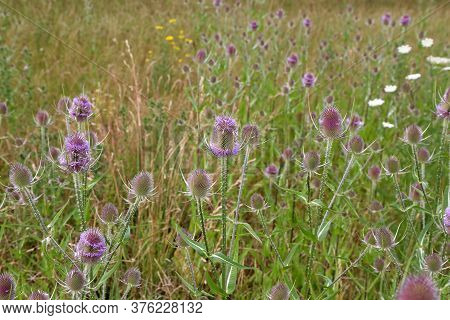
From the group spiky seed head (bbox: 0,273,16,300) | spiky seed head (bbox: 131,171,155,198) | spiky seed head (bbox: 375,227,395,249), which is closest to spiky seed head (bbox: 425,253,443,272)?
spiky seed head (bbox: 375,227,395,249)

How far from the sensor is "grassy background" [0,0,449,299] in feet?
8.06

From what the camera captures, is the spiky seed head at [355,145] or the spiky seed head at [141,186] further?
the spiky seed head at [355,145]

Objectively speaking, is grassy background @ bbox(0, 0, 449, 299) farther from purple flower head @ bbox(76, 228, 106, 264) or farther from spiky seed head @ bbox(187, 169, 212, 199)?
spiky seed head @ bbox(187, 169, 212, 199)

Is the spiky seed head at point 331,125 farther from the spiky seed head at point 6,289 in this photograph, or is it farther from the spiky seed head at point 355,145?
the spiky seed head at point 6,289

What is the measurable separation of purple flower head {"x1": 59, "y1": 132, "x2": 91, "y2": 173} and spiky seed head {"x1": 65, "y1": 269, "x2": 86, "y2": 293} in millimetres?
371

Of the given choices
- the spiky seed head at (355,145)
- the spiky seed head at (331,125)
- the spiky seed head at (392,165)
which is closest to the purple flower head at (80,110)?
the spiky seed head at (331,125)

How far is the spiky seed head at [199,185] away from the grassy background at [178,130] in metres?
0.33

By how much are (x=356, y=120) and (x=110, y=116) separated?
1.70 metres

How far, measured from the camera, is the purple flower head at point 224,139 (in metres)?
1.75

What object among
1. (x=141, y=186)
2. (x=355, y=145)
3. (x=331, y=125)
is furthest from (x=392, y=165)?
(x=141, y=186)

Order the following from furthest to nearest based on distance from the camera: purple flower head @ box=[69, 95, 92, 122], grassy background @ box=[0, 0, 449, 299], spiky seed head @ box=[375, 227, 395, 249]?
grassy background @ box=[0, 0, 449, 299] → purple flower head @ box=[69, 95, 92, 122] → spiky seed head @ box=[375, 227, 395, 249]

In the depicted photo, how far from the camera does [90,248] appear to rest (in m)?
1.60
